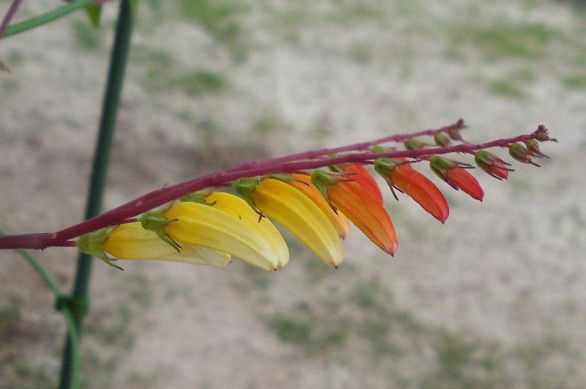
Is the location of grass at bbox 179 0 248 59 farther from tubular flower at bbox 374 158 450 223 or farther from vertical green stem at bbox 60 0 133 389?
tubular flower at bbox 374 158 450 223

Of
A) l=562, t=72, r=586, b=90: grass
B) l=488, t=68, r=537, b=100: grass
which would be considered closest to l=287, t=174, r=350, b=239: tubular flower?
l=488, t=68, r=537, b=100: grass

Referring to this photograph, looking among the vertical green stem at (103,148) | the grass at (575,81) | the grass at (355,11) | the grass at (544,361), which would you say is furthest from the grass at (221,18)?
the vertical green stem at (103,148)

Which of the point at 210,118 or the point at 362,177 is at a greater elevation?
the point at 362,177

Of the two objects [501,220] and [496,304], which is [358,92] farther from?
[496,304]

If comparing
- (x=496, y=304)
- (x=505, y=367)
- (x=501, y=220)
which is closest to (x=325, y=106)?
(x=501, y=220)

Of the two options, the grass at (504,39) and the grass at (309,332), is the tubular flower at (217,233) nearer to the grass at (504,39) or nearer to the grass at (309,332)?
the grass at (309,332)

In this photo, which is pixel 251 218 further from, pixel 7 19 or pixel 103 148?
pixel 103 148
